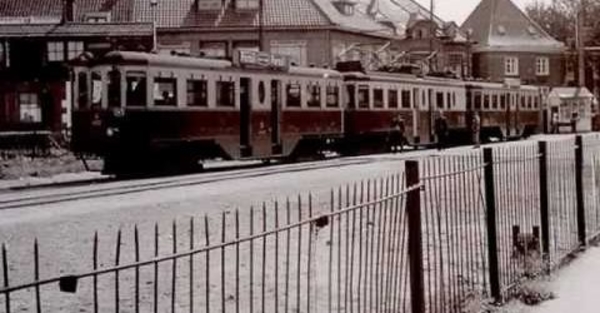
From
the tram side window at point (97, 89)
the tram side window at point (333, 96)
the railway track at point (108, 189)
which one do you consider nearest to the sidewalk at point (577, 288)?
the railway track at point (108, 189)

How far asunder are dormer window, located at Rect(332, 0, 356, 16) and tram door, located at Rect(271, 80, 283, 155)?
36.8 m

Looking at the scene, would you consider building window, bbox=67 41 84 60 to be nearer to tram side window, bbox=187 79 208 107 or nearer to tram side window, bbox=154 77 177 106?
tram side window, bbox=187 79 208 107

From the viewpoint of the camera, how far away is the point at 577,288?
9.52 m

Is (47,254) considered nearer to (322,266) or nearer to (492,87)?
(322,266)

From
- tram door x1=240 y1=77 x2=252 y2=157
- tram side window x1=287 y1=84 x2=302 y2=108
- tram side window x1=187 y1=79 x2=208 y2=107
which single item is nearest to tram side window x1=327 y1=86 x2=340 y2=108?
tram side window x1=287 y1=84 x2=302 y2=108

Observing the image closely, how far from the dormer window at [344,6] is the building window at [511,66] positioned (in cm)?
2862

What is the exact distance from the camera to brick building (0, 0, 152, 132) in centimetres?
5488

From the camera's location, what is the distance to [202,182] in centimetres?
2269

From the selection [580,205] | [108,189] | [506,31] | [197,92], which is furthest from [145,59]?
[506,31]

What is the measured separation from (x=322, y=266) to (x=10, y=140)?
28.9 meters

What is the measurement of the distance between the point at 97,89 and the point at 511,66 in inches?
2864

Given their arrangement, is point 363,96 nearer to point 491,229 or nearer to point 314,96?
point 314,96

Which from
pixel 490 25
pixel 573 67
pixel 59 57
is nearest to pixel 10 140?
pixel 59 57

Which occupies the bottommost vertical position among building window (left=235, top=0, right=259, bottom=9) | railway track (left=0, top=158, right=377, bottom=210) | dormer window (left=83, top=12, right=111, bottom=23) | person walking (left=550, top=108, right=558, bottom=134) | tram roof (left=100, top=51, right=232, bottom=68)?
railway track (left=0, top=158, right=377, bottom=210)
